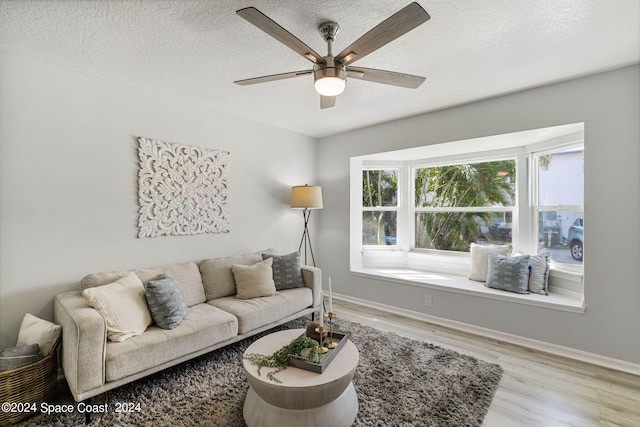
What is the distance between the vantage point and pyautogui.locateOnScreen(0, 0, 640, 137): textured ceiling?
1.74 meters

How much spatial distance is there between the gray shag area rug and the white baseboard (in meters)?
0.64

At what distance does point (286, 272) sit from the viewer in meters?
3.42

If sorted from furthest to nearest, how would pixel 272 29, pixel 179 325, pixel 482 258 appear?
pixel 482 258 < pixel 179 325 < pixel 272 29

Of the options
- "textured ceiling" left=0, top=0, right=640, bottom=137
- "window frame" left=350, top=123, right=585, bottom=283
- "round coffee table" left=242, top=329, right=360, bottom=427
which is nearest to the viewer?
"round coffee table" left=242, top=329, right=360, bottom=427

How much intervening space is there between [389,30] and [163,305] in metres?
2.46

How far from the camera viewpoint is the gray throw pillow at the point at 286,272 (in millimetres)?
3379

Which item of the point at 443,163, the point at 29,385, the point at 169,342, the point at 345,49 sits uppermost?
the point at 345,49

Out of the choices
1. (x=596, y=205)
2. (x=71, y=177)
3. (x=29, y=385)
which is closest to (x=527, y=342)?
(x=596, y=205)

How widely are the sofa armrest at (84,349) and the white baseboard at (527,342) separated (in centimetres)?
308

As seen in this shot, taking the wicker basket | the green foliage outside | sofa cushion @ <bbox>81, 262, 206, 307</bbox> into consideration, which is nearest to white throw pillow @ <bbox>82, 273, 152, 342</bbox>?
sofa cushion @ <bbox>81, 262, 206, 307</bbox>

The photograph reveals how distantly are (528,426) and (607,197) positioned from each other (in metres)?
1.99

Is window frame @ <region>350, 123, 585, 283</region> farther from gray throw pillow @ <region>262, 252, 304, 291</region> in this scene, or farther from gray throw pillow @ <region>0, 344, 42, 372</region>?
gray throw pillow @ <region>0, 344, 42, 372</region>

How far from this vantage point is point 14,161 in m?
2.23

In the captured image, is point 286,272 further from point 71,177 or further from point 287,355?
point 71,177
